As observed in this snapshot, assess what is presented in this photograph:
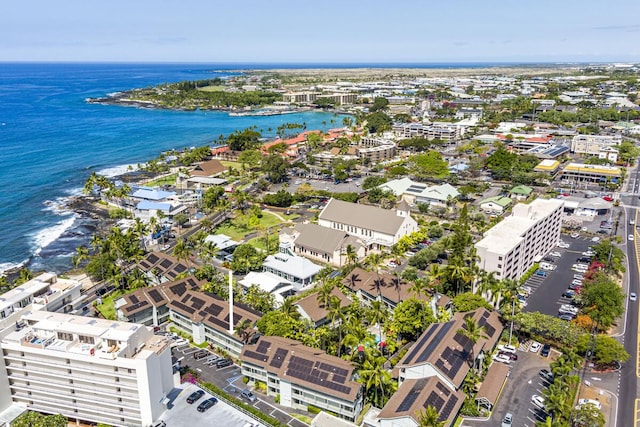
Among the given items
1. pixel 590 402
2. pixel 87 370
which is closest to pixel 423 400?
pixel 590 402

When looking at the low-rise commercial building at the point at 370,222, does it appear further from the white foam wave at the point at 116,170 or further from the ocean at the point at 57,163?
the white foam wave at the point at 116,170

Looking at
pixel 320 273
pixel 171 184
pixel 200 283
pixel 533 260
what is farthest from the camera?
pixel 171 184

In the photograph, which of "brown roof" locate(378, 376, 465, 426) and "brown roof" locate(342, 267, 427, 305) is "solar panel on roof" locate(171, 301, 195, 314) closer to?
"brown roof" locate(342, 267, 427, 305)

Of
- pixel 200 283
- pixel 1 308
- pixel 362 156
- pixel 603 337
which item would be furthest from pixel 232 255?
pixel 362 156

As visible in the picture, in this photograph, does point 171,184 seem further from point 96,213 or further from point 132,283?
point 132,283

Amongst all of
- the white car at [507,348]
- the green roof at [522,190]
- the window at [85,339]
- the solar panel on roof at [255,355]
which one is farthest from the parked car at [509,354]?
the green roof at [522,190]

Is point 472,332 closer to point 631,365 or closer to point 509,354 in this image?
point 509,354
